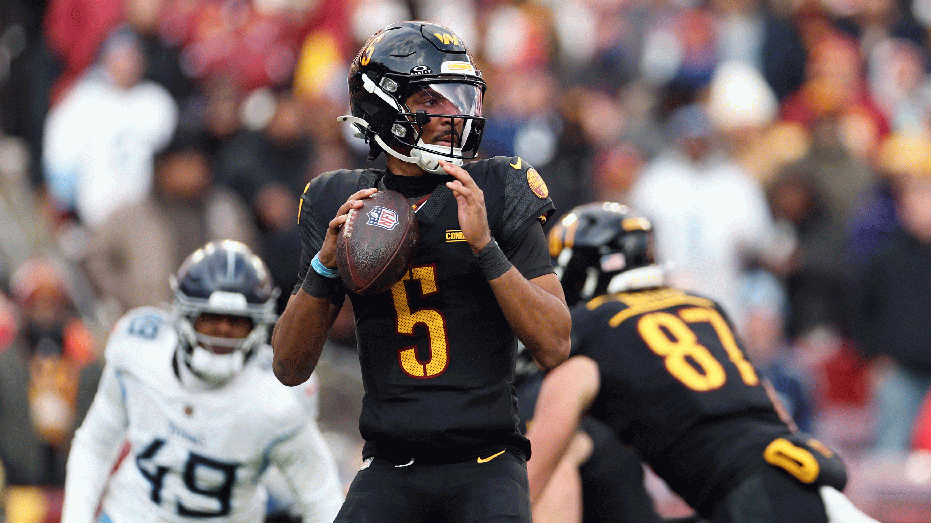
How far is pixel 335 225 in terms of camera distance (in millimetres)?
3275

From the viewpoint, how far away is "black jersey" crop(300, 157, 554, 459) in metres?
3.32

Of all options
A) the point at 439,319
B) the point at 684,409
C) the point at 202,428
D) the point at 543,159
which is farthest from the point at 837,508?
the point at 543,159

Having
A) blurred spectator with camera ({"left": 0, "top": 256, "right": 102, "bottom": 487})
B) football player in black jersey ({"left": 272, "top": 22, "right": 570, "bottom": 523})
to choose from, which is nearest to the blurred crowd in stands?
blurred spectator with camera ({"left": 0, "top": 256, "right": 102, "bottom": 487})

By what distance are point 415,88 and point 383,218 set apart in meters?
0.40

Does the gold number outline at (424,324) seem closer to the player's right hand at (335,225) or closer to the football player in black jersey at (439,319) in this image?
the football player in black jersey at (439,319)

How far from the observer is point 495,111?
32.4ft

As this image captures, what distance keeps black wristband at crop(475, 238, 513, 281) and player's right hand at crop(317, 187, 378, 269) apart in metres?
0.34

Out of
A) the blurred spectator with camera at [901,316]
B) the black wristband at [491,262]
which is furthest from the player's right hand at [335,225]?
the blurred spectator with camera at [901,316]

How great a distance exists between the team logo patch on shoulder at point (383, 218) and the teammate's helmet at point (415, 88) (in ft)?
0.61

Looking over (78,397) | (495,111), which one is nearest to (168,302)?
(78,397)

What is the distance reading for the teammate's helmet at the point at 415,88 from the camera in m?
3.36

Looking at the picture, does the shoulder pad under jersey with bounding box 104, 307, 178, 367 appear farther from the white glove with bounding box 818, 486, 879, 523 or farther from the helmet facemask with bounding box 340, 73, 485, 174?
the white glove with bounding box 818, 486, 879, 523

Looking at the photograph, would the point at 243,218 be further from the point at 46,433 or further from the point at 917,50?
the point at 917,50

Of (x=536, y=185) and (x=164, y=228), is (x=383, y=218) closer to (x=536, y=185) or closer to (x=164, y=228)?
(x=536, y=185)
